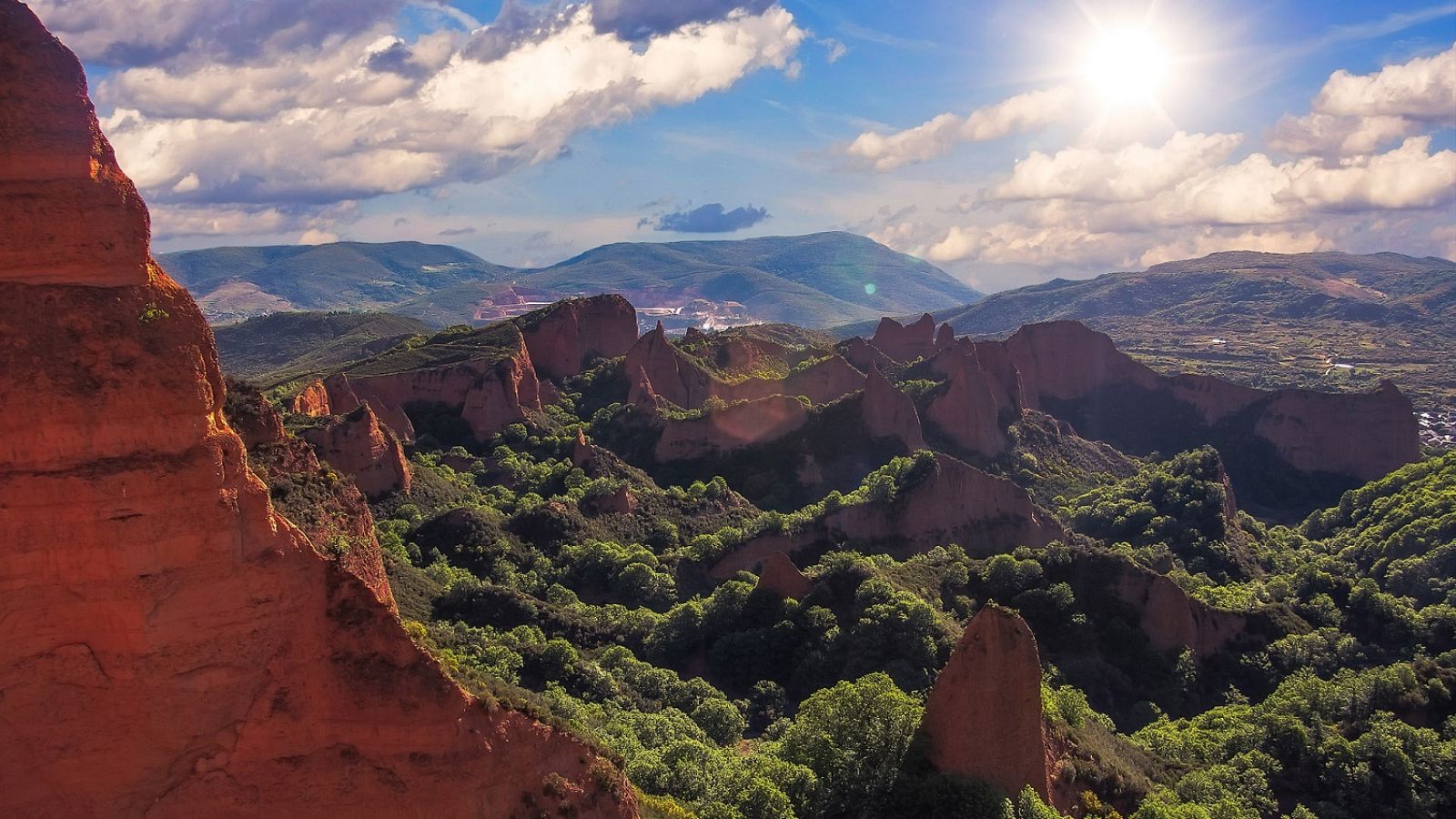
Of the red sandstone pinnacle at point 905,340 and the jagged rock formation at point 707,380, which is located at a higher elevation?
the red sandstone pinnacle at point 905,340

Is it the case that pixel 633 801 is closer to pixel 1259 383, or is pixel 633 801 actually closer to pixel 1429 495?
pixel 1429 495

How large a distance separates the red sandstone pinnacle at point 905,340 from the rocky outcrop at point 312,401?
204ft

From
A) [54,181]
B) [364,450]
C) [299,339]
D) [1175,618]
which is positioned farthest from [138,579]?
[299,339]

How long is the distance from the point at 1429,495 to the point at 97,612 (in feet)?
274

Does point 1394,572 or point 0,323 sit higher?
point 0,323

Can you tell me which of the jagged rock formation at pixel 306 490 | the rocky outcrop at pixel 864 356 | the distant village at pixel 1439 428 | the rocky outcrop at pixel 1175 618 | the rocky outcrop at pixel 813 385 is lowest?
the distant village at pixel 1439 428

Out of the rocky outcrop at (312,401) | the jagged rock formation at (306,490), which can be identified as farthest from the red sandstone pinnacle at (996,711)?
the rocky outcrop at (312,401)

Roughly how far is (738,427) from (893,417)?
1282 cm

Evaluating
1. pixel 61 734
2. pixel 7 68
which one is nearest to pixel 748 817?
pixel 61 734

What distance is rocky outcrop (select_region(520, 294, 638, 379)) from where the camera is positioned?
338ft

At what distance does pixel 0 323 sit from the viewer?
1588cm

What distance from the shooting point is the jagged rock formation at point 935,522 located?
5984 centimetres

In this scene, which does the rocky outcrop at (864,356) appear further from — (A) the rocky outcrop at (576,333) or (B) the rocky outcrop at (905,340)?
(A) the rocky outcrop at (576,333)

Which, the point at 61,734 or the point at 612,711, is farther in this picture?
the point at 612,711
